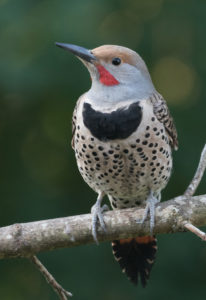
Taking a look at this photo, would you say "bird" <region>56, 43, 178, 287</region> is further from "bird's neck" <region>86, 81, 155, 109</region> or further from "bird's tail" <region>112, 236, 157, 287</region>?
"bird's tail" <region>112, 236, 157, 287</region>

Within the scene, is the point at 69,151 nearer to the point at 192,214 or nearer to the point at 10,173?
the point at 10,173

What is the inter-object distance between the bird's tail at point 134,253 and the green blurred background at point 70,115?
1.27 feet

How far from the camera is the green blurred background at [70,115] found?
4.44 m

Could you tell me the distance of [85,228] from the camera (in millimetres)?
3504

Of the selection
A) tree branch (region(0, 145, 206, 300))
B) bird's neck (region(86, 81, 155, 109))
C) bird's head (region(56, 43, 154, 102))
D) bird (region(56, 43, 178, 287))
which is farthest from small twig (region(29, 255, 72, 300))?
bird's head (region(56, 43, 154, 102))

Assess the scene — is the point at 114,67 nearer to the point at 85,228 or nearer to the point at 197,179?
the point at 197,179

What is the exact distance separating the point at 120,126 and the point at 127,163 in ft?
0.80

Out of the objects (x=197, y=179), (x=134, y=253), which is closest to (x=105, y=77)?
(x=197, y=179)

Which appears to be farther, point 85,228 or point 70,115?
point 70,115

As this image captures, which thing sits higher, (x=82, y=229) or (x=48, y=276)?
(x=82, y=229)

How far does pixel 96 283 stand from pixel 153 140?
1294 millimetres

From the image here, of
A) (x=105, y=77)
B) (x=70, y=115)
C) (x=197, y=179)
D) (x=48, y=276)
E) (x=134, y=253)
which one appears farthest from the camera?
(x=70, y=115)

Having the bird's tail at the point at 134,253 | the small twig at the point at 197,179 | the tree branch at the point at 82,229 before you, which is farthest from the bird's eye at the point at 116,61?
the bird's tail at the point at 134,253

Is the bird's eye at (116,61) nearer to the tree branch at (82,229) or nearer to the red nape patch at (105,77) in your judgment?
the red nape patch at (105,77)
